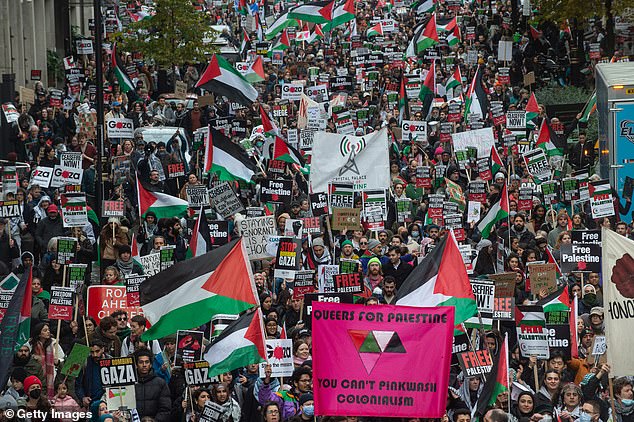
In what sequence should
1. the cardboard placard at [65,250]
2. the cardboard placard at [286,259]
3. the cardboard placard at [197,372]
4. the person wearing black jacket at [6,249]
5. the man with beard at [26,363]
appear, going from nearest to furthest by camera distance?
the cardboard placard at [197,372], the man with beard at [26,363], the cardboard placard at [65,250], the cardboard placard at [286,259], the person wearing black jacket at [6,249]

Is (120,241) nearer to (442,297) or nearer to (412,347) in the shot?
(442,297)

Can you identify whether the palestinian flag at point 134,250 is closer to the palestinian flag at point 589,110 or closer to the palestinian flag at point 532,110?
the palestinian flag at point 589,110

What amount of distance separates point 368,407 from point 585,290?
636 cm

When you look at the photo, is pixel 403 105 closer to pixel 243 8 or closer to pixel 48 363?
pixel 48 363

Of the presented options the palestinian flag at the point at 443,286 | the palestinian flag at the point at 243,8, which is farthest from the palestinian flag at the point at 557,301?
the palestinian flag at the point at 243,8

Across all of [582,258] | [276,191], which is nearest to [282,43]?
[276,191]

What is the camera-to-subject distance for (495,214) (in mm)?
23375

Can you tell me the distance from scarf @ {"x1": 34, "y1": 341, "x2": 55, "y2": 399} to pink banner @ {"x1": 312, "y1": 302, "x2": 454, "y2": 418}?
3412 mm

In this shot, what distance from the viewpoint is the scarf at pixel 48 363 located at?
52.2ft

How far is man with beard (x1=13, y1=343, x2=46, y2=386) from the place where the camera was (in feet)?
53.4

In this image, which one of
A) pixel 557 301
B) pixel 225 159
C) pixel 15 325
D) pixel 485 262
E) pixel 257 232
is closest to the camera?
pixel 15 325

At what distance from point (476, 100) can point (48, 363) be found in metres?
17.7

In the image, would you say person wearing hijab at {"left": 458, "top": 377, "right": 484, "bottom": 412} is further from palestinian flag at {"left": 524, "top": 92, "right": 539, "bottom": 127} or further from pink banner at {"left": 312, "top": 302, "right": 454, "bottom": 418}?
palestinian flag at {"left": 524, "top": 92, "right": 539, "bottom": 127}

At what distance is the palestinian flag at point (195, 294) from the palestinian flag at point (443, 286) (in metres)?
1.56
